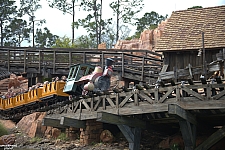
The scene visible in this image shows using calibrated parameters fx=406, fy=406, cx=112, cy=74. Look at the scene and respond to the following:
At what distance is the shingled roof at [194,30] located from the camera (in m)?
20.1

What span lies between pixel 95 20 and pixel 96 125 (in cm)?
3652

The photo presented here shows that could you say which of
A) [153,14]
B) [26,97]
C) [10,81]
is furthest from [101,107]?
[153,14]

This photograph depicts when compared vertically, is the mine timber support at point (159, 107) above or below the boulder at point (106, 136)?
above

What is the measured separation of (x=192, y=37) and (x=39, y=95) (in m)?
9.18

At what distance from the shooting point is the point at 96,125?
1728 cm

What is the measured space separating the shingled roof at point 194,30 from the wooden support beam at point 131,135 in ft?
23.4

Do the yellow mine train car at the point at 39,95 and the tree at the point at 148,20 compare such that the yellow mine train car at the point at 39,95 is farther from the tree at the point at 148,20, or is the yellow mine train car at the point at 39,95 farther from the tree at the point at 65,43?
the tree at the point at 148,20

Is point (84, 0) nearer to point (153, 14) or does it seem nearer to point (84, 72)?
point (153, 14)

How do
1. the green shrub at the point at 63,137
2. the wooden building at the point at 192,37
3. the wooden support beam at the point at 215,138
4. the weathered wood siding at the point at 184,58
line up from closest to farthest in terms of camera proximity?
the wooden support beam at the point at 215,138, the green shrub at the point at 63,137, the wooden building at the point at 192,37, the weathered wood siding at the point at 184,58

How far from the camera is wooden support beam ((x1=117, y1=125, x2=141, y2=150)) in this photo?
1422 cm

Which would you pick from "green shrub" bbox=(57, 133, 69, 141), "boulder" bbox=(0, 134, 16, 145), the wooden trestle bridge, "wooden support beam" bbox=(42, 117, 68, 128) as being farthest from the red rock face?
"boulder" bbox=(0, 134, 16, 145)

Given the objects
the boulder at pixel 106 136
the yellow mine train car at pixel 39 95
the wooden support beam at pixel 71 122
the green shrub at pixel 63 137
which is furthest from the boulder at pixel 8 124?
the boulder at pixel 106 136

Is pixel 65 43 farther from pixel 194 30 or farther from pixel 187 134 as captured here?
pixel 187 134

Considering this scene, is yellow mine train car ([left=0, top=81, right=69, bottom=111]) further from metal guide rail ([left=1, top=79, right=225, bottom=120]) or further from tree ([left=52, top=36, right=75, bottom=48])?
tree ([left=52, top=36, right=75, bottom=48])
